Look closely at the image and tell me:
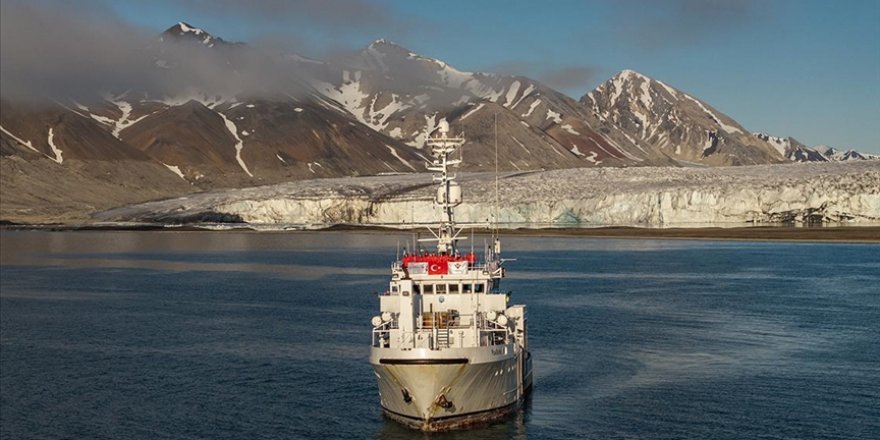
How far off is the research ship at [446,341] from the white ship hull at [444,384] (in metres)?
0.04

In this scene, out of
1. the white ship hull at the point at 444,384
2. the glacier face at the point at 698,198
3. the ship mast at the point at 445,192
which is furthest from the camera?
the glacier face at the point at 698,198

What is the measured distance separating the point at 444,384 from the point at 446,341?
6.33 feet

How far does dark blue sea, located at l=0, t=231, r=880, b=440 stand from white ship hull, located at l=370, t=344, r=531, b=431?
2.30 ft

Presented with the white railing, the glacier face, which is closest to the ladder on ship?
the white railing

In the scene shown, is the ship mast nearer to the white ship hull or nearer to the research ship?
the research ship

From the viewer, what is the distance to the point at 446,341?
4100cm

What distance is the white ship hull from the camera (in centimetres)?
3922

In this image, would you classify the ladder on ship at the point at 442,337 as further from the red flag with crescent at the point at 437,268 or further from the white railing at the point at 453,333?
the red flag with crescent at the point at 437,268

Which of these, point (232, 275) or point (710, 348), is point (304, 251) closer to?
point (232, 275)

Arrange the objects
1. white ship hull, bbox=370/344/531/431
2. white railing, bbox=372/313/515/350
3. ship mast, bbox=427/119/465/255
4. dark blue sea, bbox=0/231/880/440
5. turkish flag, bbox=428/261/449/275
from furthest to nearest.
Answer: ship mast, bbox=427/119/465/255, turkish flag, bbox=428/261/449/275, dark blue sea, bbox=0/231/880/440, white railing, bbox=372/313/515/350, white ship hull, bbox=370/344/531/431

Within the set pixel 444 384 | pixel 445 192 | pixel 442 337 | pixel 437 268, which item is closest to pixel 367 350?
pixel 437 268

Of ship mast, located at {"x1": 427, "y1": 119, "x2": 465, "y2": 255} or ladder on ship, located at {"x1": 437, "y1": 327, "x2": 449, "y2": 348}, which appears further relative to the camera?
ship mast, located at {"x1": 427, "y1": 119, "x2": 465, "y2": 255}

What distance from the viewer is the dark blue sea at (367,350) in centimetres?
4338

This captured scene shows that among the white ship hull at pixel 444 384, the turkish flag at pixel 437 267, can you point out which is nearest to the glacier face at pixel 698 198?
the turkish flag at pixel 437 267
